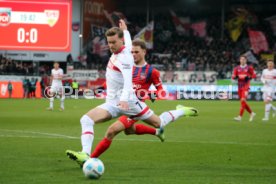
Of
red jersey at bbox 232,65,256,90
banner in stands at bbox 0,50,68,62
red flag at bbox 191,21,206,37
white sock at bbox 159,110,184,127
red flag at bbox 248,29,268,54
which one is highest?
red flag at bbox 191,21,206,37

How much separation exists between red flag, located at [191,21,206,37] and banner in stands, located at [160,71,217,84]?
10336 millimetres

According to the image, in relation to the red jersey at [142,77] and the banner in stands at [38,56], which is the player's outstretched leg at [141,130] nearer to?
the red jersey at [142,77]

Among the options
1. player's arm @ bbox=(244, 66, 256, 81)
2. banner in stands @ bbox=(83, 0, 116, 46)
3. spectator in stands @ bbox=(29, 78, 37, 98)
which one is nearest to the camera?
player's arm @ bbox=(244, 66, 256, 81)

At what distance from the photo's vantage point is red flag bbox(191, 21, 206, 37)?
189ft

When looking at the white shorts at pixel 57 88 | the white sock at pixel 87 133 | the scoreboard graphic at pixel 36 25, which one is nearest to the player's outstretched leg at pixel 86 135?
the white sock at pixel 87 133

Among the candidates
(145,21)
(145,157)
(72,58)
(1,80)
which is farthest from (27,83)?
(145,157)

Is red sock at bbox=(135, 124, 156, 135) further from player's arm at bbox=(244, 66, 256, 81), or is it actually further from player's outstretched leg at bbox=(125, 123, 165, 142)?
player's arm at bbox=(244, 66, 256, 81)

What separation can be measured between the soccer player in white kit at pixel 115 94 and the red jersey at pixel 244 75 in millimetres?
13707

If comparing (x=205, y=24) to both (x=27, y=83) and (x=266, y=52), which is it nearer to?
(x=266, y=52)

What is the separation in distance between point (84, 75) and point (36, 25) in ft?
41.3

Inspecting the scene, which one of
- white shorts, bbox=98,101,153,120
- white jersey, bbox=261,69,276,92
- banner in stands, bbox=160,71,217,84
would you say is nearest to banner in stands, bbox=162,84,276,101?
banner in stands, bbox=160,71,217,84

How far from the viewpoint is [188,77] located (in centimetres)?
4725

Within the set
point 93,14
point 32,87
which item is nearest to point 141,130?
point 32,87

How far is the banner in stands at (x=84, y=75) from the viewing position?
47.7 metres
